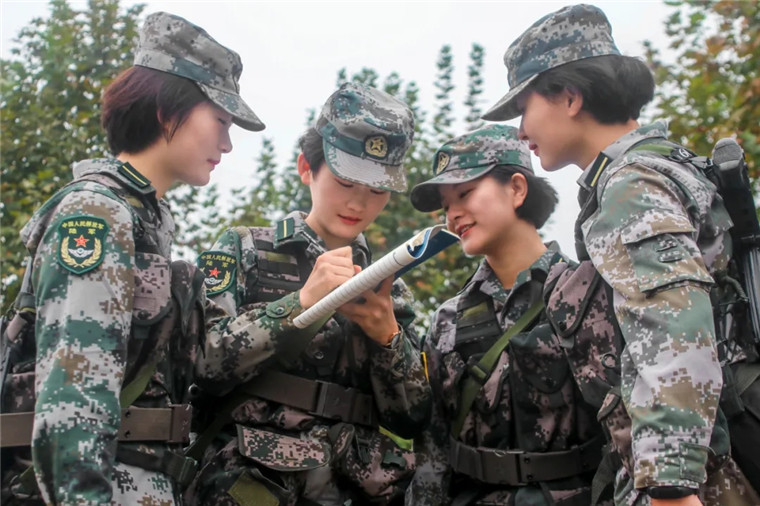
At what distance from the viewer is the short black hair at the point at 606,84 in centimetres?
316

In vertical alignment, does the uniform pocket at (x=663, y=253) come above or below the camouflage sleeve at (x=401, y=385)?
above

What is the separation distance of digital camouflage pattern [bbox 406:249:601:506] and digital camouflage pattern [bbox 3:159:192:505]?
150 centimetres

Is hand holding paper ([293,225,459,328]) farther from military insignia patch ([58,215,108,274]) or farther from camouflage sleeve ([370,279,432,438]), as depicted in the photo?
military insignia patch ([58,215,108,274])

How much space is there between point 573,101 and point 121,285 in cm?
172

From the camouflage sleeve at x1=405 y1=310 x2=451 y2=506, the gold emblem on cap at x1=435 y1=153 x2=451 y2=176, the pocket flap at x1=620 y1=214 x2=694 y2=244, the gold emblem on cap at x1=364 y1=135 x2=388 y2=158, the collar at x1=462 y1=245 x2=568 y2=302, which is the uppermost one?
the gold emblem on cap at x1=364 y1=135 x2=388 y2=158

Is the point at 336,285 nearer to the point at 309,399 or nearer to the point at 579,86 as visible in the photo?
the point at 309,399

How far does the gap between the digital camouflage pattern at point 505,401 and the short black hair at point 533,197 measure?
0.87 feet

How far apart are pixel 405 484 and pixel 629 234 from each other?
1.70 m

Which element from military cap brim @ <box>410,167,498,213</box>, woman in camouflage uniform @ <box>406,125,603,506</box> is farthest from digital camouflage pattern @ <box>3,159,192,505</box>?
military cap brim @ <box>410,167,498,213</box>

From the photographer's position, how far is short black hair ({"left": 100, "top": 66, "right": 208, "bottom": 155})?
10.0 ft

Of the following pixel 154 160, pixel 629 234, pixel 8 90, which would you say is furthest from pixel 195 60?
pixel 8 90

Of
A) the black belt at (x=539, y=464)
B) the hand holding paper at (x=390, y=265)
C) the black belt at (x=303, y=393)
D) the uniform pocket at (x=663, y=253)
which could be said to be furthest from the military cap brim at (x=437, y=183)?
the uniform pocket at (x=663, y=253)

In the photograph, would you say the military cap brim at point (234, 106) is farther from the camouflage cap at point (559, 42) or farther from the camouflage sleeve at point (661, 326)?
the camouflage sleeve at point (661, 326)

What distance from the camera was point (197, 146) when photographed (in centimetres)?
309
